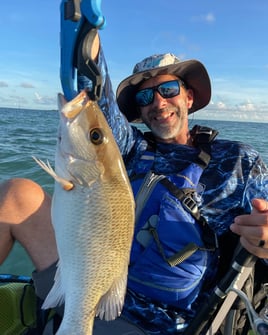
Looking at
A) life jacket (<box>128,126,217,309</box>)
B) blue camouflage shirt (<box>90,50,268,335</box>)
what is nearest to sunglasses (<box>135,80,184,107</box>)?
blue camouflage shirt (<box>90,50,268,335</box>)

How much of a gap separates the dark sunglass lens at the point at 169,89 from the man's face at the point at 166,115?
3 cm

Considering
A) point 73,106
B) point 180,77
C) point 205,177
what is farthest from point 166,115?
point 73,106

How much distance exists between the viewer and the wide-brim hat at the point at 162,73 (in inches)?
134

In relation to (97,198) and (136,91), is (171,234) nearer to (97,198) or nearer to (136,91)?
(97,198)

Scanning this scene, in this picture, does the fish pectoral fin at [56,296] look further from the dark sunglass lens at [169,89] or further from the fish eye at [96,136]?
the dark sunglass lens at [169,89]

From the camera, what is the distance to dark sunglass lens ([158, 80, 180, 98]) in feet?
11.3

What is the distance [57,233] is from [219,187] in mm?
1589

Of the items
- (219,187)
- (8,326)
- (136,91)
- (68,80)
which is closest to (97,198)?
(68,80)

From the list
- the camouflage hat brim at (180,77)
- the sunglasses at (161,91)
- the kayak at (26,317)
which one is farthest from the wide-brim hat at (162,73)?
the kayak at (26,317)

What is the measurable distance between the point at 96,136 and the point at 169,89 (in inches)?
72.4

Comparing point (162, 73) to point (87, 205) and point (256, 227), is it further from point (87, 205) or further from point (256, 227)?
point (87, 205)

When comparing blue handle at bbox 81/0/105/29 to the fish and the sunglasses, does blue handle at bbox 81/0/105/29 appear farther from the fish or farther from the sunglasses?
the sunglasses

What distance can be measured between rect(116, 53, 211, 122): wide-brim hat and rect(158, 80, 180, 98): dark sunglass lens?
0.11 metres

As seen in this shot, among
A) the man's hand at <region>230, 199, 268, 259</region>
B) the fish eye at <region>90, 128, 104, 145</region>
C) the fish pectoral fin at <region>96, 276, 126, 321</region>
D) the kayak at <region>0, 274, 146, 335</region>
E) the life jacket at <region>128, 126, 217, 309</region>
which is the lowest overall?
the kayak at <region>0, 274, 146, 335</region>
